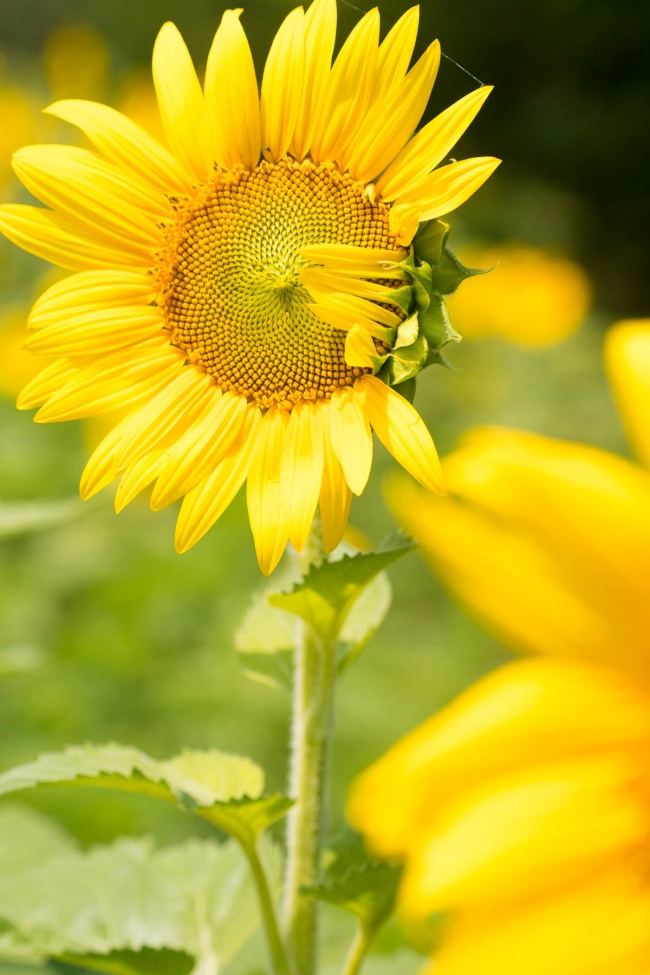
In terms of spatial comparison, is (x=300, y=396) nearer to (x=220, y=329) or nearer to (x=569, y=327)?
(x=220, y=329)

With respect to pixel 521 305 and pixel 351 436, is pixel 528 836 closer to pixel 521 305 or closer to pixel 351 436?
pixel 351 436

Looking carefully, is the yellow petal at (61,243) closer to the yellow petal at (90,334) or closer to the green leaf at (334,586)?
the yellow petal at (90,334)

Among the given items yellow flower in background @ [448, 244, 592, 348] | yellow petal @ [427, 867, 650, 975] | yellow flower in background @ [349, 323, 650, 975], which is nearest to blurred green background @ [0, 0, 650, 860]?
yellow flower in background @ [448, 244, 592, 348]

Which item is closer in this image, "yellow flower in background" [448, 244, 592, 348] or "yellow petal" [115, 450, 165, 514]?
"yellow petal" [115, 450, 165, 514]

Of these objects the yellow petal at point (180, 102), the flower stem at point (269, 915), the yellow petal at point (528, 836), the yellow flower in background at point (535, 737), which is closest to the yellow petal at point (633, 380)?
the yellow flower in background at point (535, 737)

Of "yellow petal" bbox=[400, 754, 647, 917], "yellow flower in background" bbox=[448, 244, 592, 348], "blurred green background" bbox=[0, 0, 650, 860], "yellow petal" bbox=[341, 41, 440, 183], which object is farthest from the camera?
"yellow flower in background" bbox=[448, 244, 592, 348]

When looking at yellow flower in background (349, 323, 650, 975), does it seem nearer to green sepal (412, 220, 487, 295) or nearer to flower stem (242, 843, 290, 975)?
green sepal (412, 220, 487, 295)

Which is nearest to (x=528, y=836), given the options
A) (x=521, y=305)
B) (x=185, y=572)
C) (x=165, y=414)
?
(x=165, y=414)
